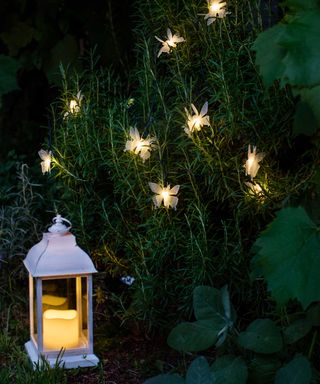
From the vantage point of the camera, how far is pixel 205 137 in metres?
2.99

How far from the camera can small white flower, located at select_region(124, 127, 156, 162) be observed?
3080mm

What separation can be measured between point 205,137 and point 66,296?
0.78 meters

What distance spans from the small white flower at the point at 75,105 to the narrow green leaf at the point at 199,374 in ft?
4.77

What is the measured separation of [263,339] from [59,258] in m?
0.86

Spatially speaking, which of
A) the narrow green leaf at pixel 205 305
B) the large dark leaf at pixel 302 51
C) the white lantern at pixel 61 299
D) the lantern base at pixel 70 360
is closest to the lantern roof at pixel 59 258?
the white lantern at pixel 61 299

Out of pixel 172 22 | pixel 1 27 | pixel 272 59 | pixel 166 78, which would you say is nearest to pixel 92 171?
pixel 166 78

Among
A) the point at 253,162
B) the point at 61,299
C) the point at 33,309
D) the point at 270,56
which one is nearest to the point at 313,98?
the point at 270,56

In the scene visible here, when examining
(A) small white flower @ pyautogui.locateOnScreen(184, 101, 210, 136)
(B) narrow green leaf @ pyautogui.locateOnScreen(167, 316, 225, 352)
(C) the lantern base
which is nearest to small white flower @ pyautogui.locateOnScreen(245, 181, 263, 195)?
(A) small white flower @ pyautogui.locateOnScreen(184, 101, 210, 136)

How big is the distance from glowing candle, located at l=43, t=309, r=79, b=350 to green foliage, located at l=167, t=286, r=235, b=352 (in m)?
0.61

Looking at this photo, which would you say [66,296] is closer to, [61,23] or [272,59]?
[272,59]

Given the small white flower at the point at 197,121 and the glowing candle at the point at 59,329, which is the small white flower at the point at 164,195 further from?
the glowing candle at the point at 59,329

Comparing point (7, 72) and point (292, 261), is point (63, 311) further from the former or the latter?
point (292, 261)

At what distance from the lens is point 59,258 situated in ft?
9.93

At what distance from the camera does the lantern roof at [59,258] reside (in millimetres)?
3008
